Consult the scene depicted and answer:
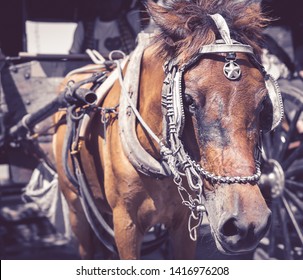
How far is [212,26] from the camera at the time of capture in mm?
1428

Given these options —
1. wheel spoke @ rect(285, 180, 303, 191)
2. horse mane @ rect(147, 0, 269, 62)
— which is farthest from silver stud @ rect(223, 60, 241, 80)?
wheel spoke @ rect(285, 180, 303, 191)

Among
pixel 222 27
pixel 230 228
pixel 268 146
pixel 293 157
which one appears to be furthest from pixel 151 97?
pixel 268 146

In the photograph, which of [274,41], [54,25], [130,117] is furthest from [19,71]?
[274,41]

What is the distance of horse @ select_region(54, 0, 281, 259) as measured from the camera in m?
1.29

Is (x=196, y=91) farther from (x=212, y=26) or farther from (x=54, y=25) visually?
(x=54, y=25)

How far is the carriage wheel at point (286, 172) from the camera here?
274 cm

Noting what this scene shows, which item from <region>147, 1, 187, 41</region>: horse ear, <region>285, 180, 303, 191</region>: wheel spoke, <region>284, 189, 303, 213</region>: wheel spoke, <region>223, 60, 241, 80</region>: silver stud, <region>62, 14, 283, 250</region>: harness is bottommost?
<region>284, 189, 303, 213</region>: wheel spoke

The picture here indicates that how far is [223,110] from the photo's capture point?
4.28 feet

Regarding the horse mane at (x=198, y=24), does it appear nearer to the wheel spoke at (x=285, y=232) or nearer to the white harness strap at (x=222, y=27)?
the white harness strap at (x=222, y=27)

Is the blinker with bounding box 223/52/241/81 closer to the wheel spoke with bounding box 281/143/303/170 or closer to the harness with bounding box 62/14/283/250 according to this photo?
the harness with bounding box 62/14/283/250

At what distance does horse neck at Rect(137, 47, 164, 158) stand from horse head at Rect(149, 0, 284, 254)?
15cm

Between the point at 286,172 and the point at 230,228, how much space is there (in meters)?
1.62

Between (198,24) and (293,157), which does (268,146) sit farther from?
(198,24)

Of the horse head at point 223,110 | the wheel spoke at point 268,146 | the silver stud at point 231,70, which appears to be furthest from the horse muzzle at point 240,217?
the wheel spoke at point 268,146
